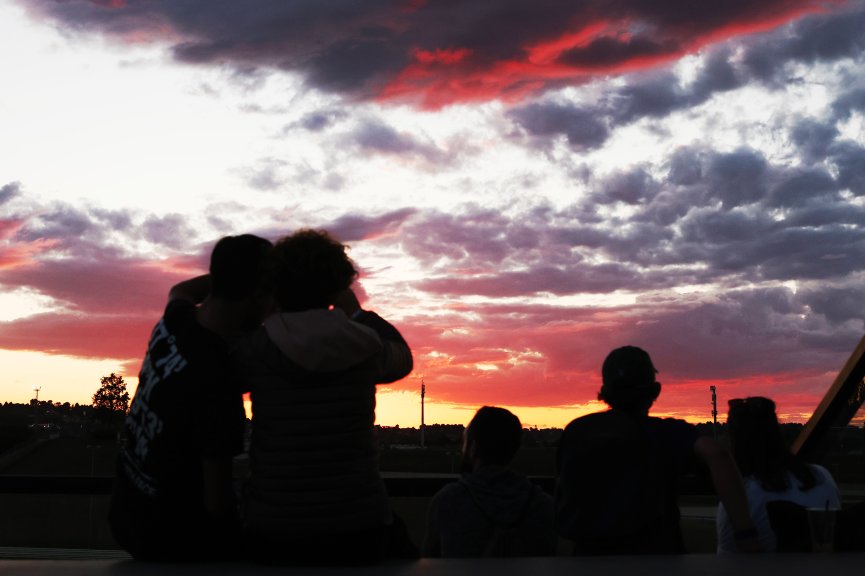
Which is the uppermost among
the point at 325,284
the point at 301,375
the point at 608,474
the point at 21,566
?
the point at 325,284

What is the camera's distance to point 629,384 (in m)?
2.98

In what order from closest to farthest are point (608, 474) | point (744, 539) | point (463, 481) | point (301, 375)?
point (301, 375) < point (744, 539) < point (608, 474) < point (463, 481)

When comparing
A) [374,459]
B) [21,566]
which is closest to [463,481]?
[374,459]

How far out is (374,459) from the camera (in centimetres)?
248

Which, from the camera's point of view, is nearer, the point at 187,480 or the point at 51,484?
the point at 187,480

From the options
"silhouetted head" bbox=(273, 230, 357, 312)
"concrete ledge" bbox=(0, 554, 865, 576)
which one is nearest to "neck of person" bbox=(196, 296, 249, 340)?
"silhouetted head" bbox=(273, 230, 357, 312)

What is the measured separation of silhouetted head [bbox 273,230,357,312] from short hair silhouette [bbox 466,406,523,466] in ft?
2.71

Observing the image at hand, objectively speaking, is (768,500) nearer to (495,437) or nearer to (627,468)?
(627,468)

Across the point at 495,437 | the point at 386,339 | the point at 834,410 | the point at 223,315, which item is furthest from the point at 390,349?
the point at 834,410

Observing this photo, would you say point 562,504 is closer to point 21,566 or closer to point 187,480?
point 187,480

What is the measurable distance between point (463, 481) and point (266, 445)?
0.90 m

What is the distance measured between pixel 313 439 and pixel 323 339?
0.25 m

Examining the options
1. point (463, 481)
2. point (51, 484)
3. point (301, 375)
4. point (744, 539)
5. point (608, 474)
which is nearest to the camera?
point (301, 375)

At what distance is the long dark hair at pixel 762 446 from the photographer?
3.26 metres
